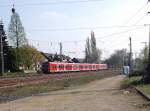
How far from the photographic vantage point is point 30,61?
345ft

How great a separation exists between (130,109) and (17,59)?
7772cm

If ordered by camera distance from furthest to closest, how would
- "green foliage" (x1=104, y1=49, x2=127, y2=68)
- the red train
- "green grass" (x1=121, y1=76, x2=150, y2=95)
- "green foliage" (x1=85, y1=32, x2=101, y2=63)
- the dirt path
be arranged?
"green foliage" (x1=104, y1=49, x2=127, y2=68) < "green foliage" (x1=85, y1=32, x2=101, y2=63) < the red train < "green grass" (x1=121, y1=76, x2=150, y2=95) < the dirt path

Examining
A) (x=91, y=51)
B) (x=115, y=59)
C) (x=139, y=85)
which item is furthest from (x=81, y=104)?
(x=115, y=59)

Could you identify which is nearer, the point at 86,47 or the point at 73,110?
the point at 73,110

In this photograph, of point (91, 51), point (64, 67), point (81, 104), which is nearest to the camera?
point (81, 104)

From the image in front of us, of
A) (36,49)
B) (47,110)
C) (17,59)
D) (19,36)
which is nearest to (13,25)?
(19,36)

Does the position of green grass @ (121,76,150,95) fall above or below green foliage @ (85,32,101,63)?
below

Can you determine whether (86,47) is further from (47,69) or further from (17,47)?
(47,69)

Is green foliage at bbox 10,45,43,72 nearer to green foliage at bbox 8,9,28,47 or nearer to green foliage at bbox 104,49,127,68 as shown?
green foliage at bbox 8,9,28,47

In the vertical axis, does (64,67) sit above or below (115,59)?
below

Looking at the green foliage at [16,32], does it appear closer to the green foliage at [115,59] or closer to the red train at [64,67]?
the red train at [64,67]

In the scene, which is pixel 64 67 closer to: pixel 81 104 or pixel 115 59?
pixel 81 104

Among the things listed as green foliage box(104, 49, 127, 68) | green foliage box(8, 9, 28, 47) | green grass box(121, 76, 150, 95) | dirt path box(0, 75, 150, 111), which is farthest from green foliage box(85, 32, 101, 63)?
dirt path box(0, 75, 150, 111)

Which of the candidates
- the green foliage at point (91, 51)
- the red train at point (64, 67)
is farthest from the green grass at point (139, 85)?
the green foliage at point (91, 51)
